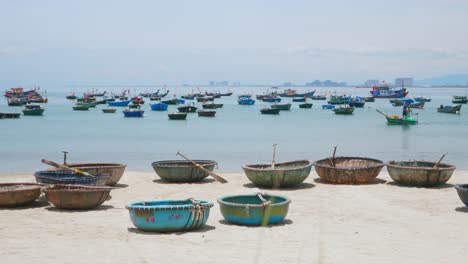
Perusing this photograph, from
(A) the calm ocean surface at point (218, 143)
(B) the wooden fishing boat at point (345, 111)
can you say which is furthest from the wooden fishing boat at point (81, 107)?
(B) the wooden fishing boat at point (345, 111)

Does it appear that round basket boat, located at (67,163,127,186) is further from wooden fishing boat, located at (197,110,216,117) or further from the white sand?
wooden fishing boat, located at (197,110,216,117)

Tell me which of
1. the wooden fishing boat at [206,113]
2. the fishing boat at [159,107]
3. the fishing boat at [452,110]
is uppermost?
the fishing boat at [452,110]

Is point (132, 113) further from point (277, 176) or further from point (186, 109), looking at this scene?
point (277, 176)

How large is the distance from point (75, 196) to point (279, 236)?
188 inches

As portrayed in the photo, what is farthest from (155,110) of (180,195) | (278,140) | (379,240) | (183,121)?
(379,240)

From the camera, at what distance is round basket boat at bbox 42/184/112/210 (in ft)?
42.0

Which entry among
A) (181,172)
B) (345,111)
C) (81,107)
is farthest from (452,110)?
(181,172)

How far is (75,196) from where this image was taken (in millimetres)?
12805

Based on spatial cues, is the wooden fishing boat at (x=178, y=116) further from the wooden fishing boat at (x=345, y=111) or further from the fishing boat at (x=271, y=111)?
the wooden fishing boat at (x=345, y=111)

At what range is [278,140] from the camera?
41.7 metres

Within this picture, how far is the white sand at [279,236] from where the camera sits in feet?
30.4

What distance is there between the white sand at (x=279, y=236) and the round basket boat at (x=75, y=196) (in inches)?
10.1

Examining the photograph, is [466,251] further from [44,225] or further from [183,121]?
[183,121]

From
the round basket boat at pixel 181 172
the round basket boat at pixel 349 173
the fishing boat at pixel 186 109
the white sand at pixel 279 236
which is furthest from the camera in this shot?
the fishing boat at pixel 186 109
